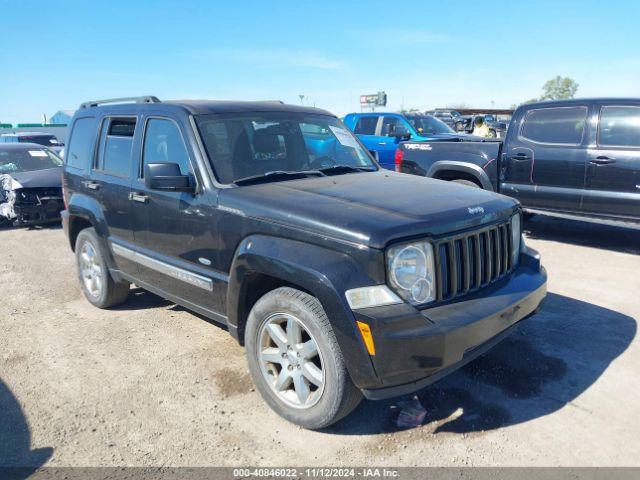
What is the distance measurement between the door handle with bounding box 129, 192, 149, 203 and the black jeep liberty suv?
17 millimetres

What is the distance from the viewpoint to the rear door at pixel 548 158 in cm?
678

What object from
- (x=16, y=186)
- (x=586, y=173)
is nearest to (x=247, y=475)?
(x=586, y=173)

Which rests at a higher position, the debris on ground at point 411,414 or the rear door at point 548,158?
the rear door at point 548,158

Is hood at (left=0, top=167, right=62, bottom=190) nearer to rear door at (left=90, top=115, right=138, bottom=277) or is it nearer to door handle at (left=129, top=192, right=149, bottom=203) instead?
rear door at (left=90, top=115, right=138, bottom=277)

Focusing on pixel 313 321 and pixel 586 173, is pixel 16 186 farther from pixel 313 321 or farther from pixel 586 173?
pixel 586 173

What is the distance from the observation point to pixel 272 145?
3881 mm

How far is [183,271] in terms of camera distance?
12.3 ft

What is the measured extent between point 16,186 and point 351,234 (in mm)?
8787

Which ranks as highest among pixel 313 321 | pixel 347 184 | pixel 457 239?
pixel 347 184

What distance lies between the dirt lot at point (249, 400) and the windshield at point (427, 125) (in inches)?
316

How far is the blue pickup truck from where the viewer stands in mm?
11539

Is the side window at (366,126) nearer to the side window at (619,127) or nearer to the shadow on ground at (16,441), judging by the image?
the side window at (619,127)

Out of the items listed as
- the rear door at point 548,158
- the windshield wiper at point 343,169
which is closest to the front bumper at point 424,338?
the windshield wiper at point 343,169

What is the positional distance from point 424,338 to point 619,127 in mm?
5634
